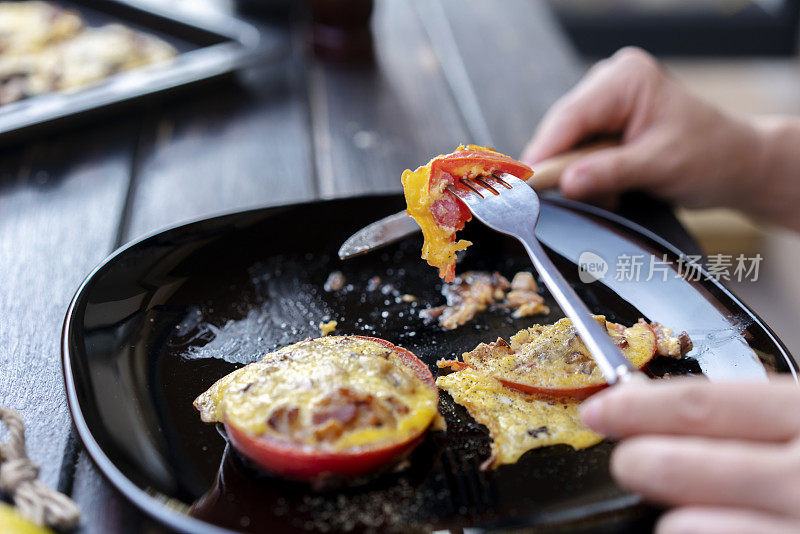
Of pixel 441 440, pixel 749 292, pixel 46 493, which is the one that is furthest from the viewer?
pixel 749 292

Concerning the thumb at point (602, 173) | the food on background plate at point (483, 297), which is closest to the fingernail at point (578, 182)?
the thumb at point (602, 173)

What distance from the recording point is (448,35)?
106 inches

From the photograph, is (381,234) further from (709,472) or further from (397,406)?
(709,472)

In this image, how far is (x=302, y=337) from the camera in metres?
1.29

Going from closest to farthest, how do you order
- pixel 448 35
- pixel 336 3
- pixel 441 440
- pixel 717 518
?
1. pixel 717 518
2. pixel 441 440
3. pixel 336 3
4. pixel 448 35

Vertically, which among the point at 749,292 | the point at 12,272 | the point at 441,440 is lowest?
the point at 749,292

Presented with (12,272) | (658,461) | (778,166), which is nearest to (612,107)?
(778,166)

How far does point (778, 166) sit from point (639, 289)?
30.2 inches

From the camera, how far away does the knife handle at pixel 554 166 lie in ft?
5.61

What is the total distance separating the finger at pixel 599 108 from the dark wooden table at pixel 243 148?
0.20 metres

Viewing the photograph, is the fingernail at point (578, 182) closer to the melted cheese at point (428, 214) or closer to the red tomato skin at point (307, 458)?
the melted cheese at point (428, 214)

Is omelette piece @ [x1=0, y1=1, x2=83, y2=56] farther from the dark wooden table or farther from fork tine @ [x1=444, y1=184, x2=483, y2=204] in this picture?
fork tine @ [x1=444, y1=184, x2=483, y2=204]

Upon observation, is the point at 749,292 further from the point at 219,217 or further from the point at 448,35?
the point at 219,217

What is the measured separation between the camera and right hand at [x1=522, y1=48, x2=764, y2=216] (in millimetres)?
1739
